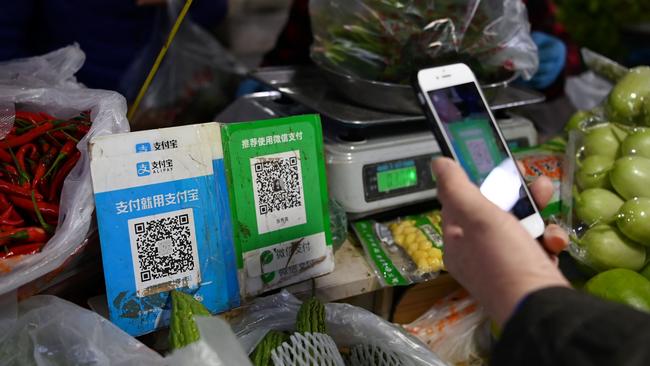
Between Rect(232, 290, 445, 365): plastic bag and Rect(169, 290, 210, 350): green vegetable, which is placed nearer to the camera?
Rect(169, 290, 210, 350): green vegetable

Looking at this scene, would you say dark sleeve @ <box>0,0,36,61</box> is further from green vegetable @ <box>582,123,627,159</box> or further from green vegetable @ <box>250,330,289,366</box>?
green vegetable @ <box>582,123,627,159</box>

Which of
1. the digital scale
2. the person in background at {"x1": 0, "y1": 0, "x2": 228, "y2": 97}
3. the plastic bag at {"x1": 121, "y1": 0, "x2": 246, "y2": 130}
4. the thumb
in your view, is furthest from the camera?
the plastic bag at {"x1": 121, "y1": 0, "x2": 246, "y2": 130}

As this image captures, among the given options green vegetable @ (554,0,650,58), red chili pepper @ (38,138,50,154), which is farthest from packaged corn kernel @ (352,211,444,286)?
green vegetable @ (554,0,650,58)

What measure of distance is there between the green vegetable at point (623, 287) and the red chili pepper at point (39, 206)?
0.83m

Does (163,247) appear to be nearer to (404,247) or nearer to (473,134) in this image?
(404,247)

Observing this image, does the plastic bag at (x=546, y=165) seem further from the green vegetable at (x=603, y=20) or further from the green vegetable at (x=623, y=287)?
the green vegetable at (x=603, y=20)

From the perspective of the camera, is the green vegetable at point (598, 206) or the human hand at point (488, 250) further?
the green vegetable at point (598, 206)

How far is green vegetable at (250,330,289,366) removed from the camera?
77cm

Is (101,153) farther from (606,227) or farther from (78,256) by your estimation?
(606,227)

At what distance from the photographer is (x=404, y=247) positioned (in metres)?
0.99

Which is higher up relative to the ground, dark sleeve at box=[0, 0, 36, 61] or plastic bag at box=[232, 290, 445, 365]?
dark sleeve at box=[0, 0, 36, 61]

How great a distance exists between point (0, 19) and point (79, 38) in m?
0.24

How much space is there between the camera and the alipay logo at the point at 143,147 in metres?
0.75

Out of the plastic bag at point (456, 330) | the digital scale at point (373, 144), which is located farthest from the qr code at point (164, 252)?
the plastic bag at point (456, 330)
